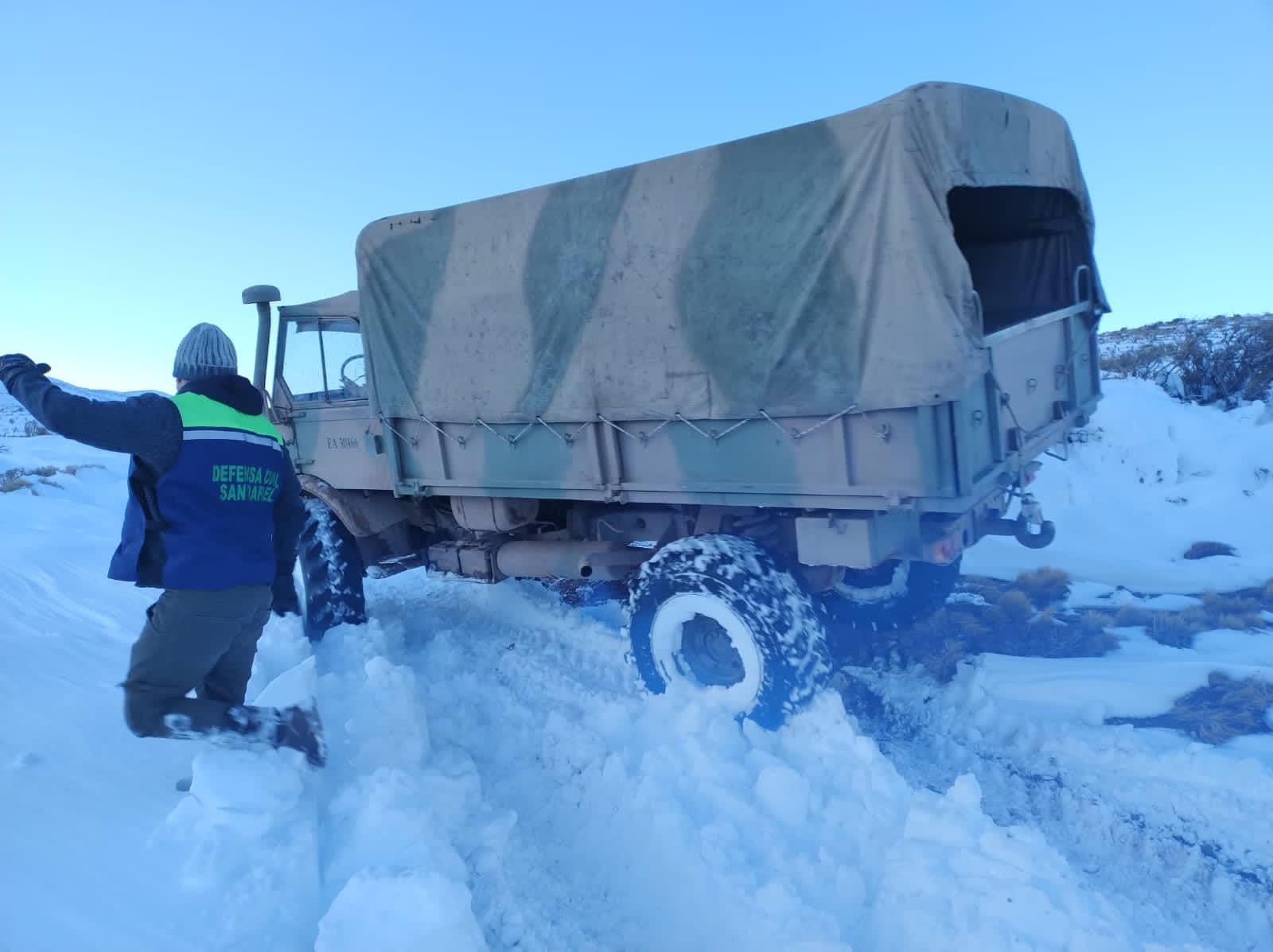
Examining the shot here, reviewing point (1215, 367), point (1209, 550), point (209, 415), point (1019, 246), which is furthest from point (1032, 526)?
point (1215, 367)

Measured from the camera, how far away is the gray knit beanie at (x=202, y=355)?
2.83 meters

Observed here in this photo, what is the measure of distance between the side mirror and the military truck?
0.6 inches

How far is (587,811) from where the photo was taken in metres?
3.16

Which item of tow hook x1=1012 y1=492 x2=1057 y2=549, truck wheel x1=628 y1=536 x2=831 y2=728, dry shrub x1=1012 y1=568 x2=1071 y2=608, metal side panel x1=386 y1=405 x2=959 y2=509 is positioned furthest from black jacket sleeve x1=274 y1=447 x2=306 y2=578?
dry shrub x1=1012 y1=568 x2=1071 y2=608

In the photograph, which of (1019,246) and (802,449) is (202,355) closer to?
(802,449)

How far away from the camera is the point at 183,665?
2.77 meters

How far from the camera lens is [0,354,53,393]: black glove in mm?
2520

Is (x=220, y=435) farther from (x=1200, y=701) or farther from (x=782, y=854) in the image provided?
(x=1200, y=701)

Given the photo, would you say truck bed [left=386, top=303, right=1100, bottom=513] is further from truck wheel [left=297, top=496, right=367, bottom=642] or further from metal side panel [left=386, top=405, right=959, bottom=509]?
truck wheel [left=297, top=496, right=367, bottom=642]

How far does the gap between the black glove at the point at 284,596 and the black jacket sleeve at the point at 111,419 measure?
908 millimetres

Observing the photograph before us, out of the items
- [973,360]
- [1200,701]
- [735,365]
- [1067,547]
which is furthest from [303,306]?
[1067,547]

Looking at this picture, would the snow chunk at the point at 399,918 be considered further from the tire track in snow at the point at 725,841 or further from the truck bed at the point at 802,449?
the truck bed at the point at 802,449

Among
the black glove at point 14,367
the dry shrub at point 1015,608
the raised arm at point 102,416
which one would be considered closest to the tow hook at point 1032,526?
the dry shrub at point 1015,608

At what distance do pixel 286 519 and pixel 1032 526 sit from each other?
3603mm
